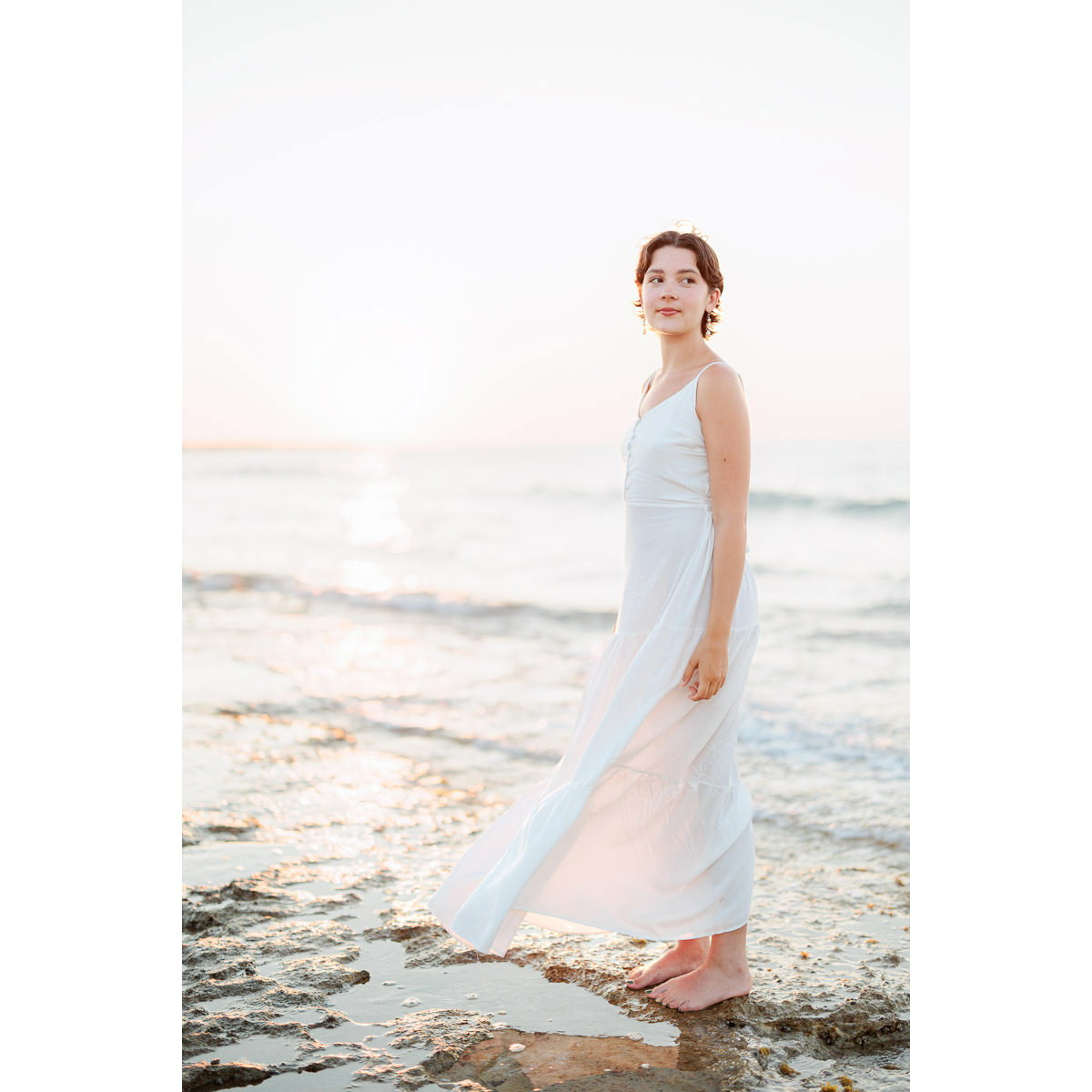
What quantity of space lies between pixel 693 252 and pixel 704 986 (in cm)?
235

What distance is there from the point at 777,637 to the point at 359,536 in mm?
14773

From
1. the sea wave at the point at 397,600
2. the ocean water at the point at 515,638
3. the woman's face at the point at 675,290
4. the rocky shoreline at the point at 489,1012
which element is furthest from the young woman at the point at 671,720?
the sea wave at the point at 397,600

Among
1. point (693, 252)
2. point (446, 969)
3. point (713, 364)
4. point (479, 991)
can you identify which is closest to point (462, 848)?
point (446, 969)

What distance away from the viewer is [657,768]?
299 cm

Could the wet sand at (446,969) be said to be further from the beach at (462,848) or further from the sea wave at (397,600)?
the sea wave at (397,600)

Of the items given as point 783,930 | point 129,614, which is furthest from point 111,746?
point 783,930

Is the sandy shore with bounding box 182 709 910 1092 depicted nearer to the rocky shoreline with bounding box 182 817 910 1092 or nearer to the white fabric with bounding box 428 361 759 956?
the rocky shoreline with bounding box 182 817 910 1092

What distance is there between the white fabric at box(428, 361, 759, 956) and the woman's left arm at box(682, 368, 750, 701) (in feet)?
0.18

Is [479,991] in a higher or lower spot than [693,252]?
lower

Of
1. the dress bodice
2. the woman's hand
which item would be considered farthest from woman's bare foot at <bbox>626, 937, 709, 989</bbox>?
the dress bodice

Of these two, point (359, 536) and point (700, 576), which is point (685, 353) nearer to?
point (700, 576)

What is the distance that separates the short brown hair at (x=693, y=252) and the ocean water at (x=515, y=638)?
9.43 feet

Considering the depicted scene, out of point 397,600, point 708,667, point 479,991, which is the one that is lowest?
point 479,991

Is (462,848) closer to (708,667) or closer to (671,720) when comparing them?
(671,720)
